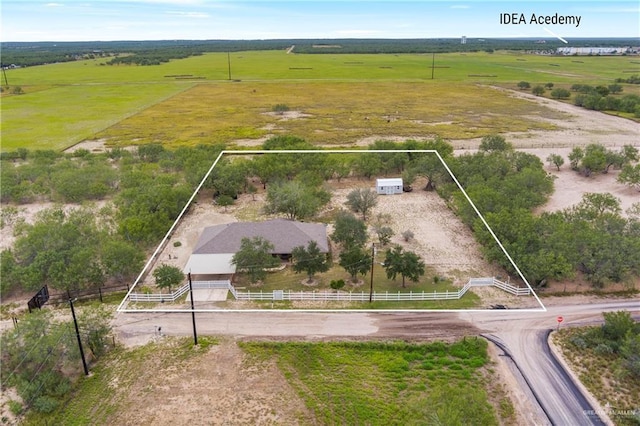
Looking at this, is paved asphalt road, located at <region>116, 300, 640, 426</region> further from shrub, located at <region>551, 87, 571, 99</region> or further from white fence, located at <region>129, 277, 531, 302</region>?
shrub, located at <region>551, 87, 571, 99</region>

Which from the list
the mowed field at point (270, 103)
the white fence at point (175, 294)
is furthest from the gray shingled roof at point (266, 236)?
the mowed field at point (270, 103)

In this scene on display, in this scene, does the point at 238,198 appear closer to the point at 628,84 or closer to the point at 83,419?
the point at 83,419

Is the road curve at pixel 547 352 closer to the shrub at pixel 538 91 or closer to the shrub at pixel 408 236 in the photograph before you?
the shrub at pixel 408 236

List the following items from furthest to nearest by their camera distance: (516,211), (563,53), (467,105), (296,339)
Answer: (563,53) < (467,105) < (516,211) < (296,339)

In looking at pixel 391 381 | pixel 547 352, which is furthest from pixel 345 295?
pixel 547 352

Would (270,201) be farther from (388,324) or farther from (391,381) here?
(391,381)

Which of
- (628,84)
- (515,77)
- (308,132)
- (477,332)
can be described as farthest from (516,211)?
(515,77)

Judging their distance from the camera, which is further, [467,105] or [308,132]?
[467,105]
